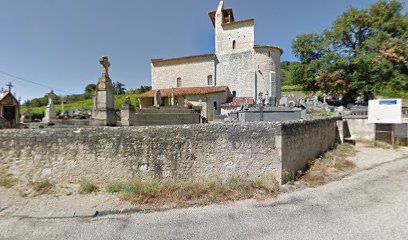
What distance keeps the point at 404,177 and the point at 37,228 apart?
9.64m

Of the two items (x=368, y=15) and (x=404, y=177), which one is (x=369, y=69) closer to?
(x=368, y=15)

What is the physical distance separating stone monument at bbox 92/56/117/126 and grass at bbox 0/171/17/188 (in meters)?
3.15

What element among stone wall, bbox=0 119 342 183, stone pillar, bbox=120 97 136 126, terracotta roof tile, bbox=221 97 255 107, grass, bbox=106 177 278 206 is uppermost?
terracotta roof tile, bbox=221 97 255 107

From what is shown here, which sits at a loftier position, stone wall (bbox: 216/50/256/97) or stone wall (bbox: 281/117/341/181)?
stone wall (bbox: 216/50/256/97)

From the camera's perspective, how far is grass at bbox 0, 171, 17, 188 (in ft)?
17.4

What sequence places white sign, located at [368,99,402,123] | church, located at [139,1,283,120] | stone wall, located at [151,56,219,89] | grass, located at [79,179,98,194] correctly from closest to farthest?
1. grass, located at [79,179,98,194]
2. white sign, located at [368,99,402,123]
3. church, located at [139,1,283,120]
4. stone wall, located at [151,56,219,89]

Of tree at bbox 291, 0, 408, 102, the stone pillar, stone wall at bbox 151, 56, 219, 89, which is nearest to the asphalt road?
the stone pillar

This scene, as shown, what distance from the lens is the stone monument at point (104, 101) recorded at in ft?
26.9

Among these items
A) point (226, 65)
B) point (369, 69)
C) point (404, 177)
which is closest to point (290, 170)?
point (404, 177)

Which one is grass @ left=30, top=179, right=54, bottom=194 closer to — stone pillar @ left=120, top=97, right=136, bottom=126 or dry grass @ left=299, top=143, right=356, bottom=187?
stone pillar @ left=120, top=97, right=136, bottom=126

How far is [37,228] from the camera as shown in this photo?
3584 millimetres

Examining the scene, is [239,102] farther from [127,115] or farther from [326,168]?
[326,168]

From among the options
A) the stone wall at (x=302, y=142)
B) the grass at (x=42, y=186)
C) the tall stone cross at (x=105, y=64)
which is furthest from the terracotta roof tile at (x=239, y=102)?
the grass at (x=42, y=186)

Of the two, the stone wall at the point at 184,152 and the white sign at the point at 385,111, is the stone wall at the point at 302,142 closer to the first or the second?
the stone wall at the point at 184,152
